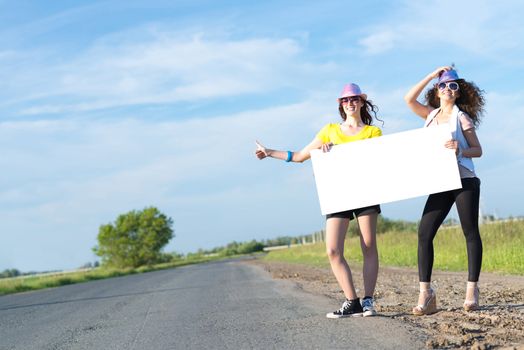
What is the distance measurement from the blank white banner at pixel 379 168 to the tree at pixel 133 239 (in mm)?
89016

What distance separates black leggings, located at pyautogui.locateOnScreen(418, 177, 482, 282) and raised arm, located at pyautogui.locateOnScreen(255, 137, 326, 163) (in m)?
1.29

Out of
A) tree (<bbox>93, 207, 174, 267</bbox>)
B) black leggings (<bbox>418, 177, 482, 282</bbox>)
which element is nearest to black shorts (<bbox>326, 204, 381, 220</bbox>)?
black leggings (<bbox>418, 177, 482, 282</bbox>)

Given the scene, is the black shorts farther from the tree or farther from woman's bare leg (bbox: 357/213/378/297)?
the tree

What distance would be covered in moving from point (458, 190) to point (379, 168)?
801 millimetres

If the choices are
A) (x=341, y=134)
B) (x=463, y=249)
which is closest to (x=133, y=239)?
(x=463, y=249)

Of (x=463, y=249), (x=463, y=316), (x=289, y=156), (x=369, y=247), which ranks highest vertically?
(x=289, y=156)

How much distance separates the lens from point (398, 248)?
24.2 meters

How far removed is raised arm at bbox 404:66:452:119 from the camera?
23.1 ft

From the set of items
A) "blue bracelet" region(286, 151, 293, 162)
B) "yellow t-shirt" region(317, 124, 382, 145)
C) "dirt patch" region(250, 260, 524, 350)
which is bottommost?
"dirt patch" region(250, 260, 524, 350)

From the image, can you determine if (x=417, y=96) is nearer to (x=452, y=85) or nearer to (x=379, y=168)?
(x=452, y=85)

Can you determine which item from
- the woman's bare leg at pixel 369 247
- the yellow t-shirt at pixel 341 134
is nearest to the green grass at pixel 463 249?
the woman's bare leg at pixel 369 247

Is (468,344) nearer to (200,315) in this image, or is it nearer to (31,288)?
(200,315)

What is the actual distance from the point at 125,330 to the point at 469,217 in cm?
394

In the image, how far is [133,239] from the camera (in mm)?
96688
